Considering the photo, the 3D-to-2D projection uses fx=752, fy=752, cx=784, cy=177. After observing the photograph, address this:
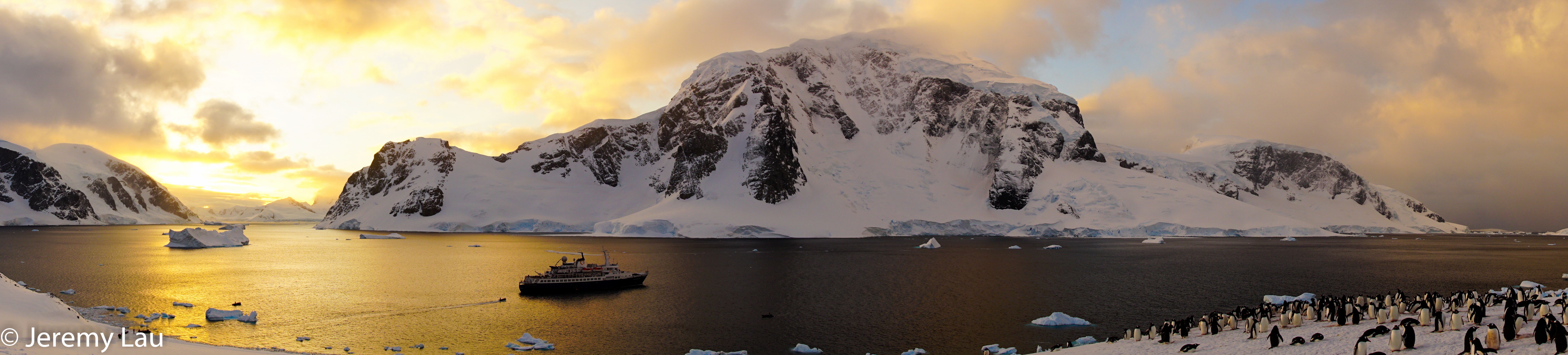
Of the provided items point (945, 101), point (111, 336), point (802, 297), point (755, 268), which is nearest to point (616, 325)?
point (802, 297)

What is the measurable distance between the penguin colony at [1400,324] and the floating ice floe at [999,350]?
5.32ft

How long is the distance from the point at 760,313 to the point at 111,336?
2608cm

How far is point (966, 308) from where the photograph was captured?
41.3 metres

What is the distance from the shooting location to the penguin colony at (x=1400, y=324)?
16.6 m

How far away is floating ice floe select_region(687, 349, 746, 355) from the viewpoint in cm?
2822

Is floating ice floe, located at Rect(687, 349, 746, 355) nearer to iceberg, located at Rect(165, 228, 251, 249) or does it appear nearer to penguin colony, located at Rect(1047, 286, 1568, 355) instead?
penguin colony, located at Rect(1047, 286, 1568, 355)

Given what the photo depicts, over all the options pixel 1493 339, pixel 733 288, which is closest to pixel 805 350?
pixel 1493 339

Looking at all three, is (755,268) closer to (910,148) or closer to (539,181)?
(910,148)

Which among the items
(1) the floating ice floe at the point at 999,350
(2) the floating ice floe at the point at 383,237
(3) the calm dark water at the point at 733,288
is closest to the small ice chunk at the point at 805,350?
(3) the calm dark water at the point at 733,288

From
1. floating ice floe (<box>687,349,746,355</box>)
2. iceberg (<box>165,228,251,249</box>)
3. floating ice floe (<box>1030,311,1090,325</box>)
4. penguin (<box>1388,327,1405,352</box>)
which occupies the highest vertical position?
iceberg (<box>165,228,251,249</box>)

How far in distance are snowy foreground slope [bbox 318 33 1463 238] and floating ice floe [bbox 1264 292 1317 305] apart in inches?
3814

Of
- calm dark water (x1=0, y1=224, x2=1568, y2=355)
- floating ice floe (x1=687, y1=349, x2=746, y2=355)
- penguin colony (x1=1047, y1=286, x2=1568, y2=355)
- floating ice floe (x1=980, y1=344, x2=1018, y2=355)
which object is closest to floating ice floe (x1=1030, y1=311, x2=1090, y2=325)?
calm dark water (x1=0, y1=224, x2=1568, y2=355)

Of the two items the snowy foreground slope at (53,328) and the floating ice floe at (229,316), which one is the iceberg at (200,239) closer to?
the floating ice floe at (229,316)

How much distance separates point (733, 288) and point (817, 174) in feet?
364
